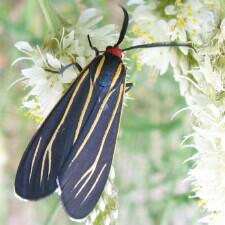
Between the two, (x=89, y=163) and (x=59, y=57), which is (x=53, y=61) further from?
(x=89, y=163)

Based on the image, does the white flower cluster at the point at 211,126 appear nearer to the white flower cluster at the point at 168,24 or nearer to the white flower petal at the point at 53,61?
the white flower cluster at the point at 168,24

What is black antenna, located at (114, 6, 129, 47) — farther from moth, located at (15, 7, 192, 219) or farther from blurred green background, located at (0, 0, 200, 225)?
blurred green background, located at (0, 0, 200, 225)

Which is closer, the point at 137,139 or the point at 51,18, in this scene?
the point at 51,18

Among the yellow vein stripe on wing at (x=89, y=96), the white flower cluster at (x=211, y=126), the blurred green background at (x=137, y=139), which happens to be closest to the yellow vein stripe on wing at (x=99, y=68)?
the yellow vein stripe on wing at (x=89, y=96)

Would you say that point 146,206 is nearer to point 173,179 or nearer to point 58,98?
point 173,179

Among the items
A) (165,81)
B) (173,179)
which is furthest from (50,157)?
(165,81)

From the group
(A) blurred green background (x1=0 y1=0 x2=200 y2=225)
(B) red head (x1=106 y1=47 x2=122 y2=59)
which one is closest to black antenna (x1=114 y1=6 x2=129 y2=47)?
(B) red head (x1=106 y1=47 x2=122 y2=59)

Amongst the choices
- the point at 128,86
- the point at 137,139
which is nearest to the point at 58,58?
the point at 128,86
